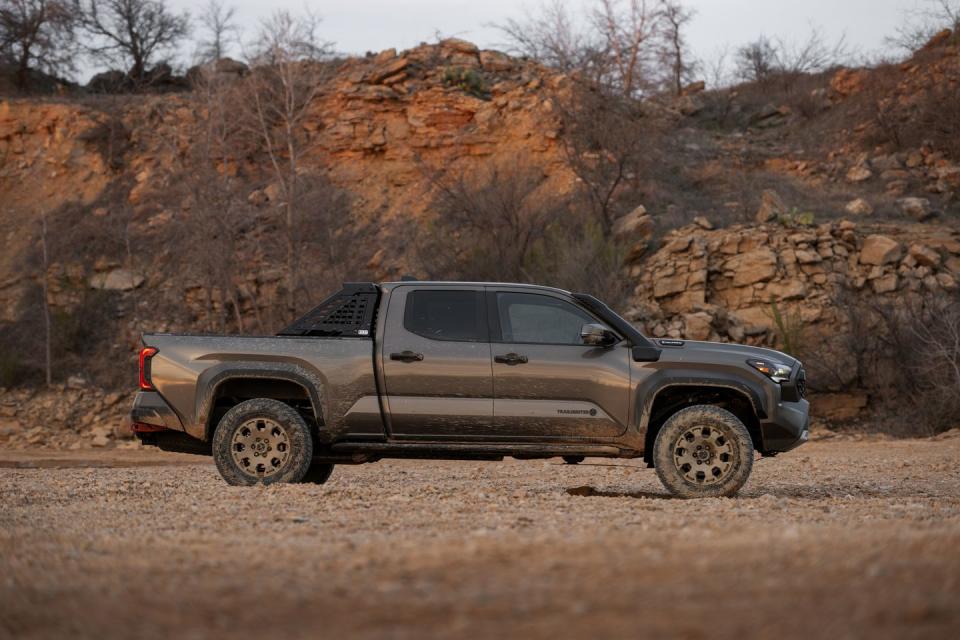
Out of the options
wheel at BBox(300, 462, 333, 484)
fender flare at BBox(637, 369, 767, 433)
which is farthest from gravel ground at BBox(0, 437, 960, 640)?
wheel at BBox(300, 462, 333, 484)

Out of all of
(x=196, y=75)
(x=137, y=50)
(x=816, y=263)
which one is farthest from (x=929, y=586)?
(x=137, y=50)

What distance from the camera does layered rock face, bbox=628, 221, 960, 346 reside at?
26828 millimetres

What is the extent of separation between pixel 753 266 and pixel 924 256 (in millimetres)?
4178

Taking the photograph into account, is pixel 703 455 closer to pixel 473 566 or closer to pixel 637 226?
pixel 473 566

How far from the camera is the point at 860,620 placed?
3799mm

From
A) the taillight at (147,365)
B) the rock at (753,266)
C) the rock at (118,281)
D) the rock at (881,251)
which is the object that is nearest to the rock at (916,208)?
the rock at (881,251)

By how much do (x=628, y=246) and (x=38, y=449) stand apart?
51.2 ft

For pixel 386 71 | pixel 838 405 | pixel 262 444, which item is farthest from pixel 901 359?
pixel 386 71

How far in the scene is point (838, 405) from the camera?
82.6ft

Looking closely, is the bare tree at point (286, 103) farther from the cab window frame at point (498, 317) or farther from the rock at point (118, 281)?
the cab window frame at point (498, 317)

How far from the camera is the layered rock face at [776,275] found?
26828 mm

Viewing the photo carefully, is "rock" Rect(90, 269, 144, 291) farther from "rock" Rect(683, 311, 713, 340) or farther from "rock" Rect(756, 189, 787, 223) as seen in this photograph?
"rock" Rect(756, 189, 787, 223)

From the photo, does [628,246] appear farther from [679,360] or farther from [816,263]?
[679,360]

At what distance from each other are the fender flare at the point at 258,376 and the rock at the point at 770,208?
22.4m
